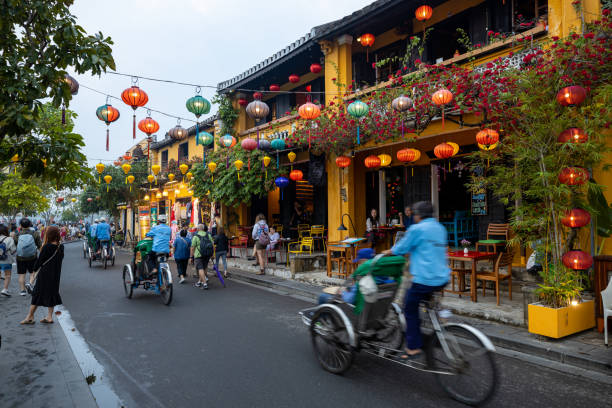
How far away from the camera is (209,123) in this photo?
64.4 ft

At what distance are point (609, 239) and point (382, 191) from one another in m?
7.92

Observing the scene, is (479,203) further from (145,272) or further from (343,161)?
(145,272)

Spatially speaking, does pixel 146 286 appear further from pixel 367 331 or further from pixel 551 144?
pixel 551 144

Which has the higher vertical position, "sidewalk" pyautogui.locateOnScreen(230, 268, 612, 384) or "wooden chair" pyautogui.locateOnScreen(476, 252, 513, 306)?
"wooden chair" pyautogui.locateOnScreen(476, 252, 513, 306)

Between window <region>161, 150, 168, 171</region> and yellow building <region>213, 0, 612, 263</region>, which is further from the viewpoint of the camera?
window <region>161, 150, 168, 171</region>

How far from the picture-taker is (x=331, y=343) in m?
4.31

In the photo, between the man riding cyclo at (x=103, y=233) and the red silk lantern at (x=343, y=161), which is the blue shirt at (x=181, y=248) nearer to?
the red silk lantern at (x=343, y=161)

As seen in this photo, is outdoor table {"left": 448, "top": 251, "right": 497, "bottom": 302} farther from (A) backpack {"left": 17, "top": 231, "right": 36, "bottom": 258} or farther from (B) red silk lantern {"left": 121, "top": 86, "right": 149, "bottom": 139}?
(A) backpack {"left": 17, "top": 231, "right": 36, "bottom": 258}

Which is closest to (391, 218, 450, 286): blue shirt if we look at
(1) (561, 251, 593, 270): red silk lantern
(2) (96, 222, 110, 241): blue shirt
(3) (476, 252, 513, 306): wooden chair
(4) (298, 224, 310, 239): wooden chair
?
(1) (561, 251, 593, 270): red silk lantern

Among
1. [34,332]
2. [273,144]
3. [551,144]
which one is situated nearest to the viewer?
[551,144]

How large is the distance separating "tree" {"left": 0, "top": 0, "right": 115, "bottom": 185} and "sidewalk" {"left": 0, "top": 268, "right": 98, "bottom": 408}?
91.5 inches

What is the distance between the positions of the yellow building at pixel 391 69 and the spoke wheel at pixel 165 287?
5.60 metres

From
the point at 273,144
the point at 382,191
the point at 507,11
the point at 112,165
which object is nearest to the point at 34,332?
the point at 273,144

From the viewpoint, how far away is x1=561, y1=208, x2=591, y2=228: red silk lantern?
5.22 m
